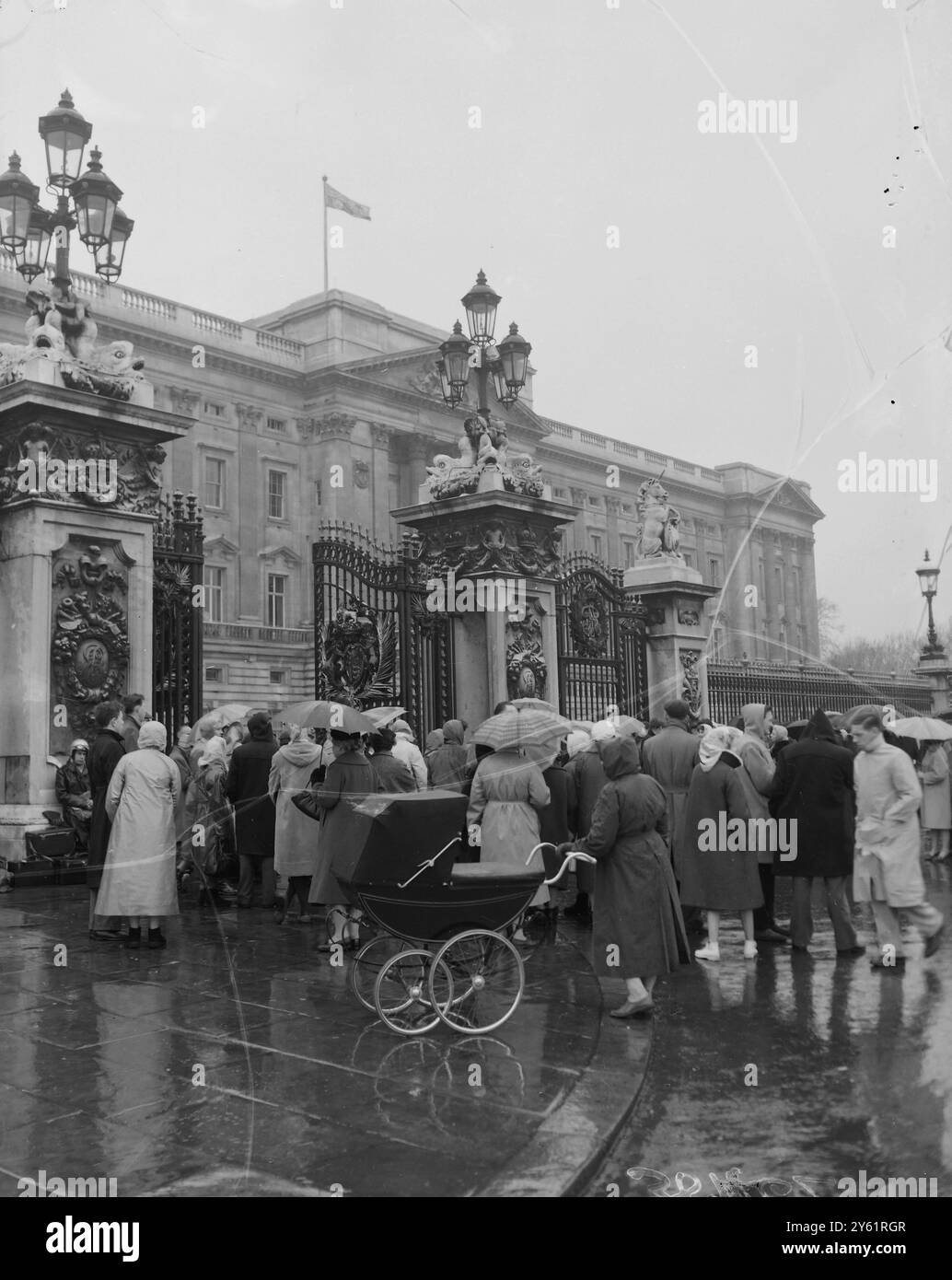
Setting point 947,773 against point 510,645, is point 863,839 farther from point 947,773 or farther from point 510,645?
point 947,773

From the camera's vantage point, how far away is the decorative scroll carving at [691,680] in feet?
51.5

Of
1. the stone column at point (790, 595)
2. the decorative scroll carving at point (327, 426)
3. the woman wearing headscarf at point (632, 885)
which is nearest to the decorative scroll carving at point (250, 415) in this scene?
the decorative scroll carving at point (327, 426)

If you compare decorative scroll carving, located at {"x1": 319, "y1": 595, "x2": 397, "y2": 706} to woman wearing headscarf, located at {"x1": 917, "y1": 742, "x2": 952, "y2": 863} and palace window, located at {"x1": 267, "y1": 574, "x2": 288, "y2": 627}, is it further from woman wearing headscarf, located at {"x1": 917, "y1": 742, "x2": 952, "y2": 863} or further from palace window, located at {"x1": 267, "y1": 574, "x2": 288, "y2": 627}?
palace window, located at {"x1": 267, "y1": 574, "x2": 288, "y2": 627}

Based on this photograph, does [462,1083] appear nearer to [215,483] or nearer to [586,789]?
[586,789]

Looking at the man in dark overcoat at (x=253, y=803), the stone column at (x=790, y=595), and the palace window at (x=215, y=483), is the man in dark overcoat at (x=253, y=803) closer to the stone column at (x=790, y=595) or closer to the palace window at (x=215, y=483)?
the stone column at (x=790, y=595)

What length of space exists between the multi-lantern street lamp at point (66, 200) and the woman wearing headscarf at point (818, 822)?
7230 mm

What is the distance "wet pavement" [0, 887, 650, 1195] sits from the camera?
4.04m

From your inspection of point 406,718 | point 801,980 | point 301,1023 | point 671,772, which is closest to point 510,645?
point 406,718

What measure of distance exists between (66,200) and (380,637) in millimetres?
5369

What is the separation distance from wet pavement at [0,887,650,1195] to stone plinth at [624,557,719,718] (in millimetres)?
8383

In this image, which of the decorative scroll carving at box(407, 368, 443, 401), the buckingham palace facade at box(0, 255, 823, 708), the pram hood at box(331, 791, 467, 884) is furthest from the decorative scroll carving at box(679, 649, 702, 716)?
the decorative scroll carving at box(407, 368, 443, 401)
